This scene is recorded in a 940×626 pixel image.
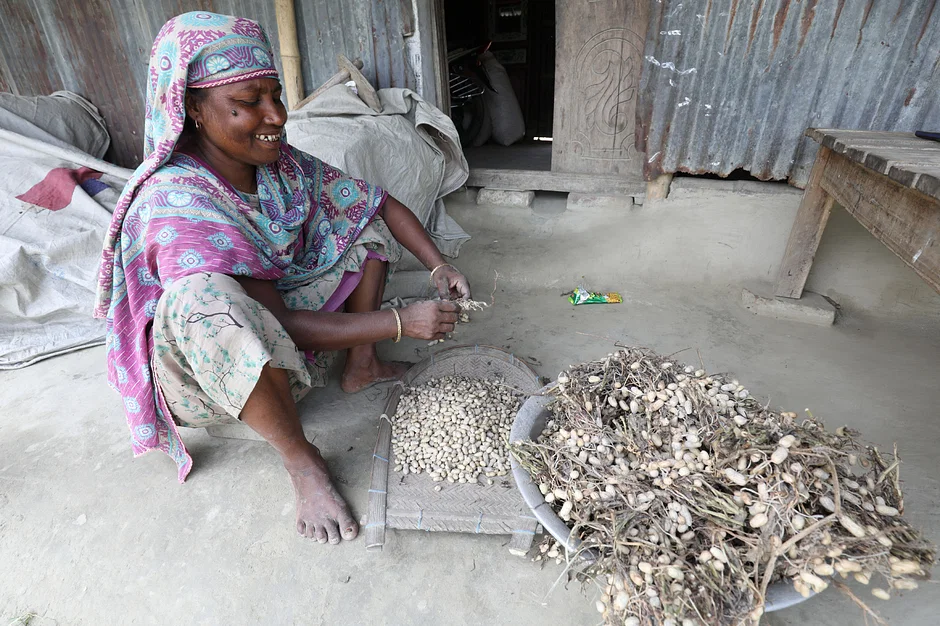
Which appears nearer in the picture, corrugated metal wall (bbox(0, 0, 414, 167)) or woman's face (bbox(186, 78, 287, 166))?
woman's face (bbox(186, 78, 287, 166))

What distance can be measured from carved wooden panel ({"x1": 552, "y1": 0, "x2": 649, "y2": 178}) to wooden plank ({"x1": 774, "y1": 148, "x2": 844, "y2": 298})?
2.96ft

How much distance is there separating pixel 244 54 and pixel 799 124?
2.57 m

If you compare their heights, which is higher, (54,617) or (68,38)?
(68,38)

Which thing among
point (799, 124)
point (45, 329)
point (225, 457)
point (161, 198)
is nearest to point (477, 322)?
point (225, 457)

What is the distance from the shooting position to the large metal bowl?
3.15ft

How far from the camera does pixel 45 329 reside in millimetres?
2607

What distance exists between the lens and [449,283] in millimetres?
2000

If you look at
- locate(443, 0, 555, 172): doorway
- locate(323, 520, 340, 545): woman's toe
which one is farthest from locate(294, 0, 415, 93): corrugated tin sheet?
locate(323, 520, 340, 545): woman's toe

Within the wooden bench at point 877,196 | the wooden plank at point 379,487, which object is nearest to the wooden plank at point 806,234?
the wooden bench at point 877,196

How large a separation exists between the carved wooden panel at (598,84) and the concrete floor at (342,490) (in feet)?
2.26

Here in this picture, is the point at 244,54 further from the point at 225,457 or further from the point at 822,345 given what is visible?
the point at 822,345

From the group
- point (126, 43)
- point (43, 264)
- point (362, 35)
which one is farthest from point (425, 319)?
point (126, 43)

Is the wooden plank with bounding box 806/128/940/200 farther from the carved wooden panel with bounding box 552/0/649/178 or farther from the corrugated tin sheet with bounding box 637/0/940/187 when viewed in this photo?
the carved wooden panel with bounding box 552/0/649/178

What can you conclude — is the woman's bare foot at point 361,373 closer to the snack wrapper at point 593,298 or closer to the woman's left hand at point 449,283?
the woman's left hand at point 449,283
